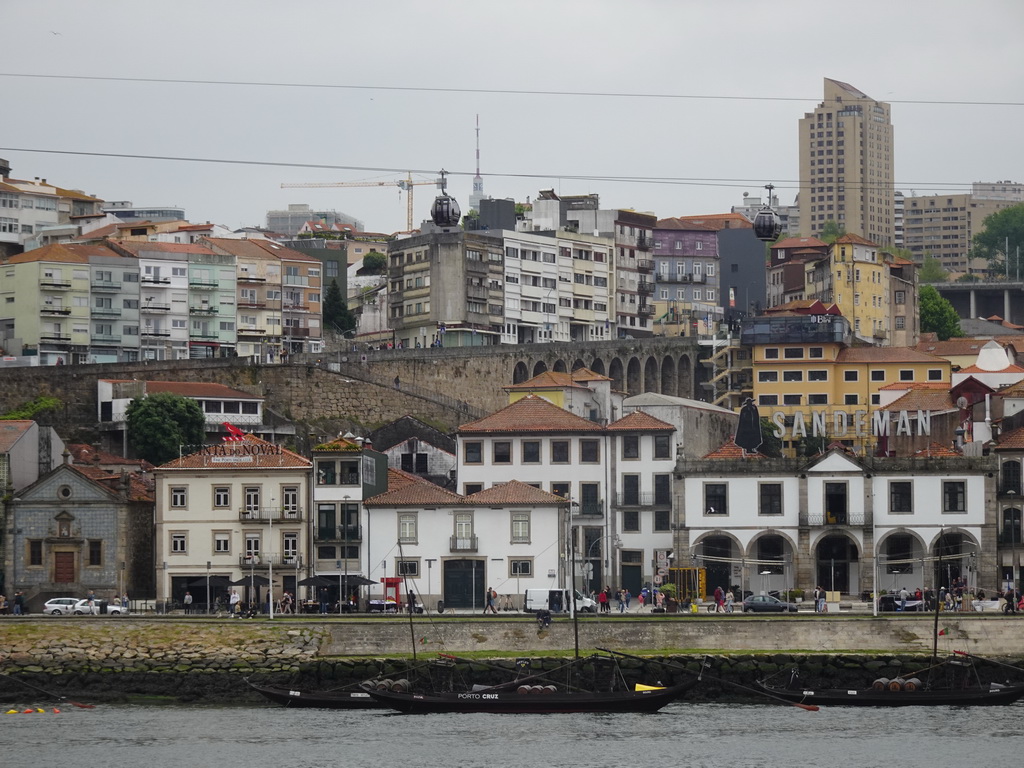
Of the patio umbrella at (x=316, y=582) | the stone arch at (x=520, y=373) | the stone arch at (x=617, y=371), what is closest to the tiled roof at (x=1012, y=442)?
the patio umbrella at (x=316, y=582)

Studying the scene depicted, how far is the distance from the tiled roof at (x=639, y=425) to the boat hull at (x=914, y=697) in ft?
88.9

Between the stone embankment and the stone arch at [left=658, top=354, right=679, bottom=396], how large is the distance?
8024 centimetres

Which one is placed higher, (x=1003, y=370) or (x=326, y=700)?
(x=1003, y=370)

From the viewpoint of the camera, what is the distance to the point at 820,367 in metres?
149

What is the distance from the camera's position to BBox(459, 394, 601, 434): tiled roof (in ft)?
341

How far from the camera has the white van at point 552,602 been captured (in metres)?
87.1

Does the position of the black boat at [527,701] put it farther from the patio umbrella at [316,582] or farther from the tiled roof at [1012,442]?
the tiled roof at [1012,442]


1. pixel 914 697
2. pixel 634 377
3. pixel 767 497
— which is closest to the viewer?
pixel 914 697

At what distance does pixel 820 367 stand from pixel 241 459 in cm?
6218

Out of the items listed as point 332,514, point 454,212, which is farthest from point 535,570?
point 454,212

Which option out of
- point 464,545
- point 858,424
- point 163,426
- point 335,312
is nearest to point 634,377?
point 858,424

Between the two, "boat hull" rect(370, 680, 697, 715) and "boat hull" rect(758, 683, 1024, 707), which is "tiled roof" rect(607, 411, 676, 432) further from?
"boat hull" rect(370, 680, 697, 715)

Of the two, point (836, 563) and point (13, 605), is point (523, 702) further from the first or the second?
point (13, 605)

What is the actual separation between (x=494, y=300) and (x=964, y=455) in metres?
76.1
